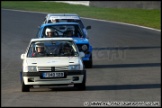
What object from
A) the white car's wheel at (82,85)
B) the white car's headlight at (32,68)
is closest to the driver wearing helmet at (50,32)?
the white car's headlight at (32,68)

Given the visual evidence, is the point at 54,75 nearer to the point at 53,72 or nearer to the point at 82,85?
the point at 53,72

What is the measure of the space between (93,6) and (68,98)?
131 ft

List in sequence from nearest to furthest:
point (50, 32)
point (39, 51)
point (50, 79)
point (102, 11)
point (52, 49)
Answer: point (50, 79), point (39, 51), point (52, 49), point (50, 32), point (102, 11)

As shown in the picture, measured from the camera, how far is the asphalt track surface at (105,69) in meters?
14.2

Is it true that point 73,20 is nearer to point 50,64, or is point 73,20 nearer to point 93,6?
point 50,64

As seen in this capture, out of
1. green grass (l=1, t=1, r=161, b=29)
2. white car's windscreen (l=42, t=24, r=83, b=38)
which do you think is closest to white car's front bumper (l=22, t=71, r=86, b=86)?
white car's windscreen (l=42, t=24, r=83, b=38)

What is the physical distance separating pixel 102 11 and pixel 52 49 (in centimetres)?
3250

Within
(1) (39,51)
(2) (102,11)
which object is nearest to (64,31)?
(1) (39,51)

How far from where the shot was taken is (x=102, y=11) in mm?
49625

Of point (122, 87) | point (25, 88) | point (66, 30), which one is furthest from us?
point (66, 30)

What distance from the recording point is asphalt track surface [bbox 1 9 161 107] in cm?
1418

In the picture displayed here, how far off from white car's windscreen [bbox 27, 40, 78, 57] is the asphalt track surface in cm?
85

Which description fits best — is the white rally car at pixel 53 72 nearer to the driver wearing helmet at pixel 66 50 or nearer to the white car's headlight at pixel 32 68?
the white car's headlight at pixel 32 68

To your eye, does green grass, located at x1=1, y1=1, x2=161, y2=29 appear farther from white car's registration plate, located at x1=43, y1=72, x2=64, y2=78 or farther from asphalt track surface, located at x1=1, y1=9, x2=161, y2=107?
white car's registration plate, located at x1=43, y1=72, x2=64, y2=78
